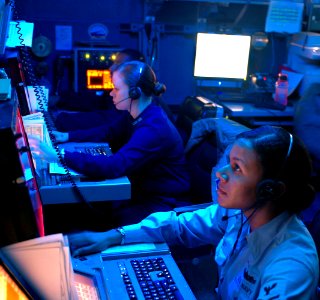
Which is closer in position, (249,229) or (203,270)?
(249,229)

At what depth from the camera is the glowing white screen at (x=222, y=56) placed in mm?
3668

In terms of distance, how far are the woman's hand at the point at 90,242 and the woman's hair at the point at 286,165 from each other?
522 millimetres

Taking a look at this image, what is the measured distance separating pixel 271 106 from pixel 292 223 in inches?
94.4

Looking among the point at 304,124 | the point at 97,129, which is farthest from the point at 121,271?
the point at 304,124

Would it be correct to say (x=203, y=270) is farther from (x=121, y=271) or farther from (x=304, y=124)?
(x=304, y=124)

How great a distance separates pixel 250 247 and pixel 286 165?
0.78ft

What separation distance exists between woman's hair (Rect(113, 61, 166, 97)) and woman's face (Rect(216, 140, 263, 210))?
44.9 inches

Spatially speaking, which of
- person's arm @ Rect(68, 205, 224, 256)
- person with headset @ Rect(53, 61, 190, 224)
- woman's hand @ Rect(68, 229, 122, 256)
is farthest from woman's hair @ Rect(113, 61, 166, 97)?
woman's hand @ Rect(68, 229, 122, 256)

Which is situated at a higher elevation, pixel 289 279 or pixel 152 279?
pixel 289 279

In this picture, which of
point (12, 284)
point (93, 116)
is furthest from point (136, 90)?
point (12, 284)

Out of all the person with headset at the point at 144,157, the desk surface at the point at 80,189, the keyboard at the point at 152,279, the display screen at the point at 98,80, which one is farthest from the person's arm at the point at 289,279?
the display screen at the point at 98,80

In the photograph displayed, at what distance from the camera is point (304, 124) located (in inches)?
115

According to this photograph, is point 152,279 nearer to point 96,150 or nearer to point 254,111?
point 96,150

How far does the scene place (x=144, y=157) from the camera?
2.09m
